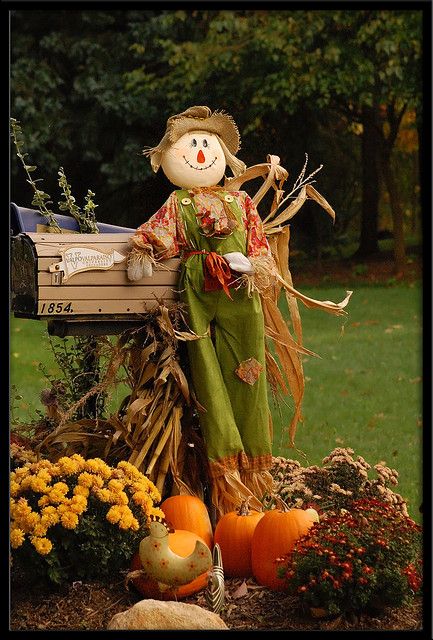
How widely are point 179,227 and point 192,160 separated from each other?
0.27 metres

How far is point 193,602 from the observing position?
3.69 m

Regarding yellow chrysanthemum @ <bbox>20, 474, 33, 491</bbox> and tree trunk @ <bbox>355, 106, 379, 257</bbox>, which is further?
tree trunk @ <bbox>355, 106, 379, 257</bbox>

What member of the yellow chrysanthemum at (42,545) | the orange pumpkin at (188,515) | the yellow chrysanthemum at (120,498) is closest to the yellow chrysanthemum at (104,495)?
the yellow chrysanthemum at (120,498)

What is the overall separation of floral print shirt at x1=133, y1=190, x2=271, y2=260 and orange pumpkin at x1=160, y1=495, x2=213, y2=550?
947mm

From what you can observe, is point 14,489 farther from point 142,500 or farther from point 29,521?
point 142,500

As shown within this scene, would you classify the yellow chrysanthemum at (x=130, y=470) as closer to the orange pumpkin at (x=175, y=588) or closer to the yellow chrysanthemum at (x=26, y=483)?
the orange pumpkin at (x=175, y=588)

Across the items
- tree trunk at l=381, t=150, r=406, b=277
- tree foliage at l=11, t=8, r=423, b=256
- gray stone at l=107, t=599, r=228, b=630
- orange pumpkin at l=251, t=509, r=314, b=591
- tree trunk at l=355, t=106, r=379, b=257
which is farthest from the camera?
tree trunk at l=355, t=106, r=379, b=257

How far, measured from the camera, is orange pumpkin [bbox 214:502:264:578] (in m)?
3.88

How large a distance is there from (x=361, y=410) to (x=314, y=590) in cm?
421

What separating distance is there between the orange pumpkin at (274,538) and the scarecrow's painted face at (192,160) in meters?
1.35

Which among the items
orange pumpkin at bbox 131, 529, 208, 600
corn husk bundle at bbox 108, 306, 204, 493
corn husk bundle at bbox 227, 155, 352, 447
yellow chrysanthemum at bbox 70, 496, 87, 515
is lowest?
orange pumpkin at bbox 131, 529, 208, 600

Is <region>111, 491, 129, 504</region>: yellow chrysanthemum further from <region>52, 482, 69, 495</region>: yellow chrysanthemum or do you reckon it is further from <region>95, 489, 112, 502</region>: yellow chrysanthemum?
<region>52, 482, 69, 495</region>: yellow chrysanthemum

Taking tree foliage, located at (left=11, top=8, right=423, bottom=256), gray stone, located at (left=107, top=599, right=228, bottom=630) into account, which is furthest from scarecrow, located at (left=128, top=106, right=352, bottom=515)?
tree foliage, located at (left=11, top=8, right=423, bottom=256)

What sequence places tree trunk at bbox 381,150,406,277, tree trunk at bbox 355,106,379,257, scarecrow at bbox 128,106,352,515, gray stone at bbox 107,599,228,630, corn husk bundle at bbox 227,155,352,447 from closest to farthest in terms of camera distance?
gray stone at bbox 107,599,228,630, scarecrow at bbox 128,106,352,515, corn husk bundle at bbox 227,155,352,447, tree trunk at bbox 381,150,406,277, tree trunk at bbox 355,106,379,257
